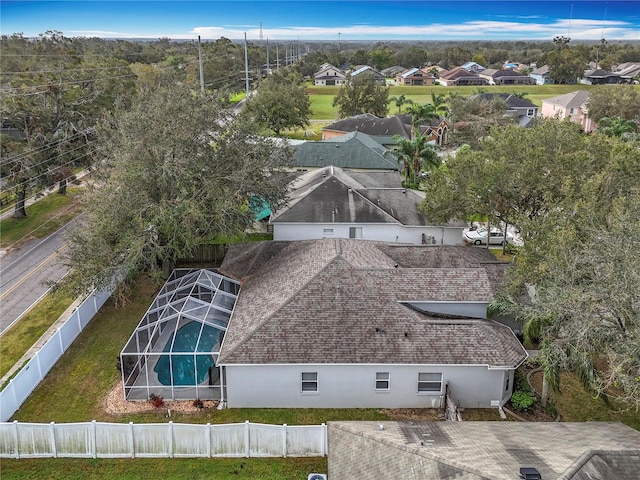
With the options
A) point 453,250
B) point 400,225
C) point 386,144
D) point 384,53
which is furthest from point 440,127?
point 384,53

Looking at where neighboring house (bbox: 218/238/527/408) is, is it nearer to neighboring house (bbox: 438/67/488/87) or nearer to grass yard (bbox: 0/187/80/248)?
grass yard (bbox: 0/187/80/248)

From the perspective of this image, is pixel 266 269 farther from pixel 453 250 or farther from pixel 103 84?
pixel 103 84

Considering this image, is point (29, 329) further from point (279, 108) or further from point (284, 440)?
point (279, 108)

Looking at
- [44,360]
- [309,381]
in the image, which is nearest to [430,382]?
[309,381]

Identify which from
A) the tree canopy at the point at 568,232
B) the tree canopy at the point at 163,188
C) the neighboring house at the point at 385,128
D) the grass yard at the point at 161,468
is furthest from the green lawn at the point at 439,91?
the grass yard at the point at 161,468

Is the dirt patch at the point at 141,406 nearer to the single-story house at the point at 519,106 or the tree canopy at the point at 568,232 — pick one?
the tree canopy at the point at 568,232
